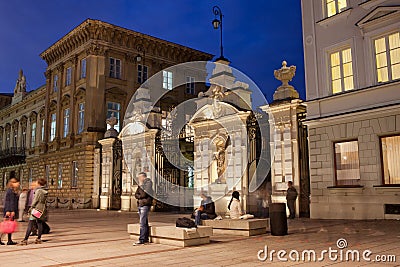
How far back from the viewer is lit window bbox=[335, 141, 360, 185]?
15743 millimetres

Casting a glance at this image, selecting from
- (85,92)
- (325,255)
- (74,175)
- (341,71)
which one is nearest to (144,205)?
(325,255)

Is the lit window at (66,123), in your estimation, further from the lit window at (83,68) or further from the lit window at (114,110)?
the lit window at (114,110)

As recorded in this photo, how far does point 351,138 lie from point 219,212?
7.40m

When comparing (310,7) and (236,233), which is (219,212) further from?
(310,7)

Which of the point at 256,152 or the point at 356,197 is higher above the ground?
the point at 256,152

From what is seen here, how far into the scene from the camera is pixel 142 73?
36844 millimetres

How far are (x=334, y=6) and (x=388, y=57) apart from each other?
140 inches

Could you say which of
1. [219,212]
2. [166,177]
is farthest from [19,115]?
[219,212]

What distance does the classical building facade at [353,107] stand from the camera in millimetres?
14812

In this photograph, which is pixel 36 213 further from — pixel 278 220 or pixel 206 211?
pixel 278 220

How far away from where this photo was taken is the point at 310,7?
18.0m

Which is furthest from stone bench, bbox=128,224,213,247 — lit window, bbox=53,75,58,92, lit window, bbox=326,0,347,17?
lit window, bbox=53,75,58,92

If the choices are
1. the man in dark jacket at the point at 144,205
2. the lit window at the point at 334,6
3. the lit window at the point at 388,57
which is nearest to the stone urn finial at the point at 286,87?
the lit window at the point at 334,6

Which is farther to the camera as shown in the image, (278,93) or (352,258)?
(278,93)
